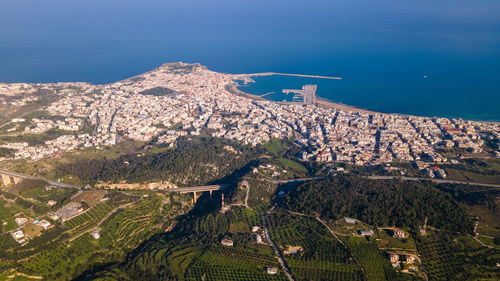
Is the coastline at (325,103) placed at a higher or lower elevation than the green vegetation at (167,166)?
higher

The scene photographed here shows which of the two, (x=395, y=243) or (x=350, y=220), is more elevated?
(x=350, y=220)

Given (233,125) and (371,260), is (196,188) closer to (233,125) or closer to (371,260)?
(371,260)

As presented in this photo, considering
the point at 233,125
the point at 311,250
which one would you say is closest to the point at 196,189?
the point at 311,250

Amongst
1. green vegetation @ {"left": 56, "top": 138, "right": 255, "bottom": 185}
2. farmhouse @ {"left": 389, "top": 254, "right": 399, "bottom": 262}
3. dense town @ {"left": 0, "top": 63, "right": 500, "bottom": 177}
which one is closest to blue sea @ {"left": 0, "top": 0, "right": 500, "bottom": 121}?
dense town @ {"left": 0, "top": 63, "right": 500, "bottom": 177}

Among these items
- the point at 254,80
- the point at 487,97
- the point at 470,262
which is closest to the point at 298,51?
the point at 254,80

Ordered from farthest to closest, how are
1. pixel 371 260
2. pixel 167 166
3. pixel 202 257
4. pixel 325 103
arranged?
pixel 325 103 → pixel 167 166 → pixel 202 257 → pixel 371 260

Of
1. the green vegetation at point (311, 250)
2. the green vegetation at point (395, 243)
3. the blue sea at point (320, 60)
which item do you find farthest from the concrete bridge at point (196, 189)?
the blue sea at point (320, 60)

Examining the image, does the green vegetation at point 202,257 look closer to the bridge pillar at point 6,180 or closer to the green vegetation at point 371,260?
the green vegetation at point 371,260

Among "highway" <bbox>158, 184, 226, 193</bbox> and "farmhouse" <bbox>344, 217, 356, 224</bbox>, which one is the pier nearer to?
"highway" <bbox>158, 184, 226, 193</bbox>
